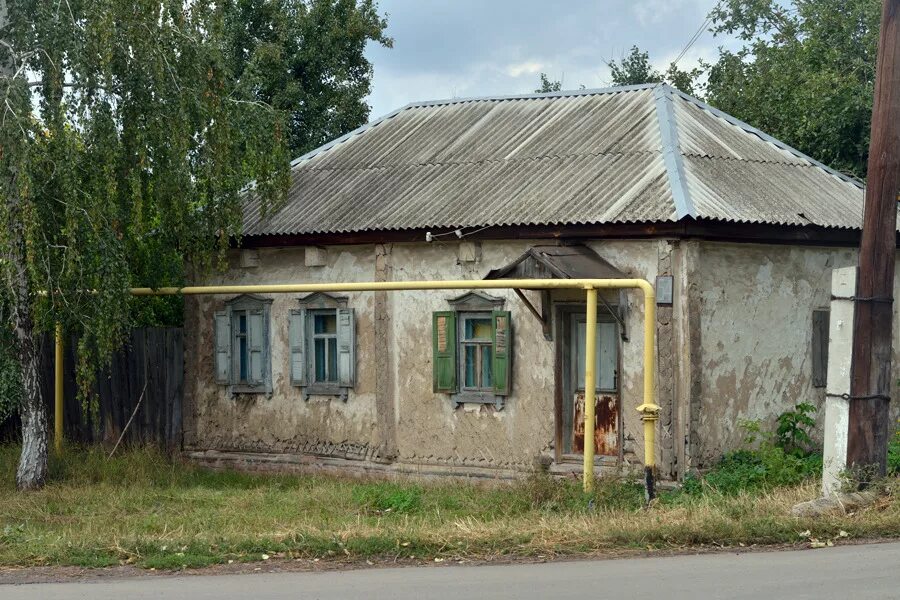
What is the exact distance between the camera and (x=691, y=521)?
977cm

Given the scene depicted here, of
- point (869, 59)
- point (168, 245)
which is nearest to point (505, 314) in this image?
point (168, 245)

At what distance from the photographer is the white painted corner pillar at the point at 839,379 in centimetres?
1084

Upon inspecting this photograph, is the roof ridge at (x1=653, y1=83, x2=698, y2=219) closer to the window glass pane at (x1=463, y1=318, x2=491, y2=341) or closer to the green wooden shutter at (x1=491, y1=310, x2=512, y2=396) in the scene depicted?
the green wooden shutter at (x1=491, y1=310, x2=512, y2=396)

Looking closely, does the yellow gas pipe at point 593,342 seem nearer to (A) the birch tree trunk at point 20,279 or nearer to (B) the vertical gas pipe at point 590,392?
(B) the vertical gas pipe at point 590,392

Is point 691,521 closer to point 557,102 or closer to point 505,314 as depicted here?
point 505,314

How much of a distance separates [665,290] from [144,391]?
698cm

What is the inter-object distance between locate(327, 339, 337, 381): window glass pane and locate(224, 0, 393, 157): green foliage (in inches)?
401

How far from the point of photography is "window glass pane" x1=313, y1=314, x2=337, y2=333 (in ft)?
49.8

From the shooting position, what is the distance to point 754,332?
43.6 feet

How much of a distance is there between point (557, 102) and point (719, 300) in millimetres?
4489

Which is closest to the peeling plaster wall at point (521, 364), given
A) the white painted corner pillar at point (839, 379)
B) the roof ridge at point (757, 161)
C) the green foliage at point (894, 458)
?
the green foliage at point (894, 458)

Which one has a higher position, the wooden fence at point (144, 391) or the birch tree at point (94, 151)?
the birch tree at point (94, 151)

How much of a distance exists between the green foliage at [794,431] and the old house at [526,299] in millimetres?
241

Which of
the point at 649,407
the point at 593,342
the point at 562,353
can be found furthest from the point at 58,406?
the point at 649,407
